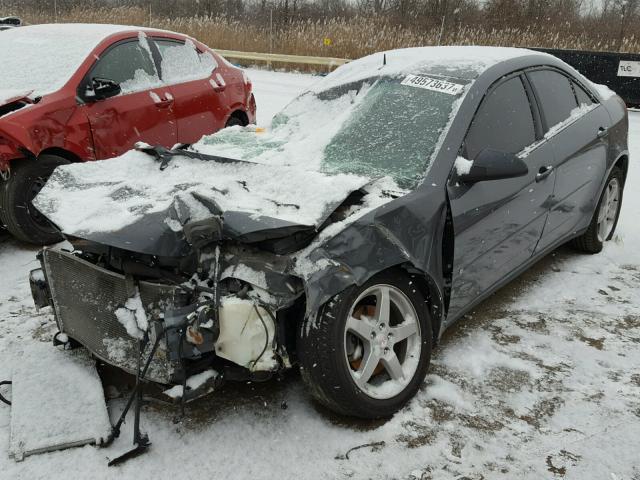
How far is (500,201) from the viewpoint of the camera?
10.8ft

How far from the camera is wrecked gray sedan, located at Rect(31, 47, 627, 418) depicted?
2490mm

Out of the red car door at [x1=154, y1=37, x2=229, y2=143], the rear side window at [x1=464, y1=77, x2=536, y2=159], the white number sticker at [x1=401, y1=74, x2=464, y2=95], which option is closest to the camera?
the rear side window at [x1=464, y1=77, x2=536, y2=159]

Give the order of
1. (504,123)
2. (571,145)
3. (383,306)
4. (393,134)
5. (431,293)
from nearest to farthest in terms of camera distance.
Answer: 1. (383,306)
2. (431,293)
3. (393,134)
4. (504,123)
5. (571,145)

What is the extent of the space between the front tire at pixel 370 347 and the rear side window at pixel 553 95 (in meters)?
1.81

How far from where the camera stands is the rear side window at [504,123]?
10.7ft

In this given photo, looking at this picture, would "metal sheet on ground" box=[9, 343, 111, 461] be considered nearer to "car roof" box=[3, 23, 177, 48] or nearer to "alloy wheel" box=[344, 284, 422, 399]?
"alloy wheel" box=[344, 284, 422, 399]

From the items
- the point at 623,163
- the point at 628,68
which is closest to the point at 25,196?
the point at 623,163

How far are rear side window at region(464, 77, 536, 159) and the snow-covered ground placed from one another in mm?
1136

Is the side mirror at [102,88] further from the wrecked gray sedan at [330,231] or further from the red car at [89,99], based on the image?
the wrecked gray sedan at [330,231]

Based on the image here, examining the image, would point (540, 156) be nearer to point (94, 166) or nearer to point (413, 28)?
point (94, 166)

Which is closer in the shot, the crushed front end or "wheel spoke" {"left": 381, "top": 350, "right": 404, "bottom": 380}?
the crushed front end

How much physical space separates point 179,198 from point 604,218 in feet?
12.2

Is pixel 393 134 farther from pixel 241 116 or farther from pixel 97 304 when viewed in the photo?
pixel 241 116

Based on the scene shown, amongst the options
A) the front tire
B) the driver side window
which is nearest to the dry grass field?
the driver side window
